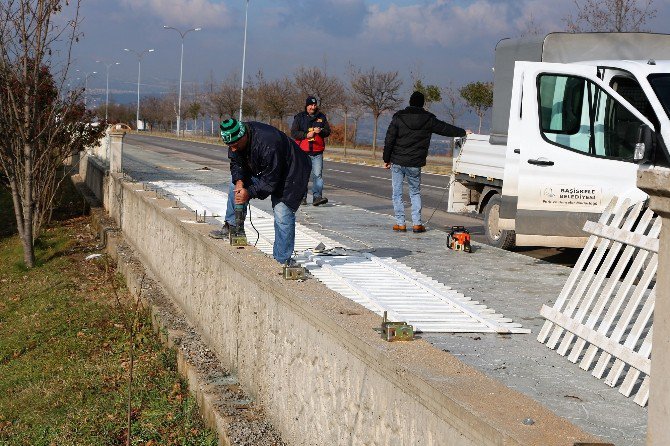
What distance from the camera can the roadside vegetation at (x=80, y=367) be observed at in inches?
285

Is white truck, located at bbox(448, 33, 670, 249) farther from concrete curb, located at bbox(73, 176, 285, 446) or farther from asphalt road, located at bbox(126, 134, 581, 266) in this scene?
concrete curb, located at bbox(73, 176, 285, 446)

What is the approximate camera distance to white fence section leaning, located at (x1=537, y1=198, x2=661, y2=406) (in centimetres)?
504

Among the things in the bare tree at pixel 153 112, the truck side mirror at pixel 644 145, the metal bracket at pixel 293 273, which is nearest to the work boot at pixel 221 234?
the metal bracket at pixel 293 273

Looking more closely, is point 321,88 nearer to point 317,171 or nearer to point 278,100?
point 278,100

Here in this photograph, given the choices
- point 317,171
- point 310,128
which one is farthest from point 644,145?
point 317,171

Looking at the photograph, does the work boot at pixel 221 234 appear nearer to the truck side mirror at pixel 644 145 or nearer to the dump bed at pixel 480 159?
the truck side mirror at pixel 644 145

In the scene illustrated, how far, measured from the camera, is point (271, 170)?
25.4ft

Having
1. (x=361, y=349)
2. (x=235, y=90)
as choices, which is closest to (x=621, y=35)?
(x=361, y=349)

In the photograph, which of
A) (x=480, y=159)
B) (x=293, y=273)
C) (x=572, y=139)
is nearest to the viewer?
(x=293, y=273)

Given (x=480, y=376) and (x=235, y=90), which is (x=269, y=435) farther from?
(x=235, y=90)

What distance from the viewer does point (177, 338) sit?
27.7 ft

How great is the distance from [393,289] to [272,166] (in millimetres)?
1441

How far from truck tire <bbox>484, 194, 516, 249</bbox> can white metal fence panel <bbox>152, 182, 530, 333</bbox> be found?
181 centimetres

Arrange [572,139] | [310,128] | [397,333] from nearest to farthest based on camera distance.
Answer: [397,333] → [572,139] → [310,128]
